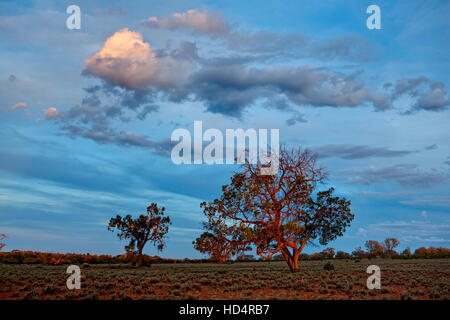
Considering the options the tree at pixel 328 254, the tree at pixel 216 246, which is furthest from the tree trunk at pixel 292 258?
the tree at pixel 328 254

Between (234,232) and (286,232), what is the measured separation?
178 inches

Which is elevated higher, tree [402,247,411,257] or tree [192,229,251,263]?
tree [192,229,251,263]

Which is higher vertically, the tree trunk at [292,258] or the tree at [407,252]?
the tree trunk at [292,258]

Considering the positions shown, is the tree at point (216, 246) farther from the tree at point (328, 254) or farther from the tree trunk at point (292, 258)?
the tree at point (328, 254)

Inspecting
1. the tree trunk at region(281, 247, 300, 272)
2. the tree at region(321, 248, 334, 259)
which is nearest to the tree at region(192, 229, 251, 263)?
the tree trunk at region(281, 247, 300, 272)

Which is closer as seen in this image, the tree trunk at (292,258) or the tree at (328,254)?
the tree trunk at (292,258)

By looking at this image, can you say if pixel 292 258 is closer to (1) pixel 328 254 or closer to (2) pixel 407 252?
(1) pixel 328 254

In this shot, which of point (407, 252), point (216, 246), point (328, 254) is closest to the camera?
point (216, 246)

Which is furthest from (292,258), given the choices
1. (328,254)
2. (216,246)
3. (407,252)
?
(407,252)

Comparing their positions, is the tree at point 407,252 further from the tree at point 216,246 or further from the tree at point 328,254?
the tree at point 216,246

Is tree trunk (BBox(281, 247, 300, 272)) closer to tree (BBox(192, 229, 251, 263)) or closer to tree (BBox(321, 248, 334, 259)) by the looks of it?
tree (BBox(192, 229, 251, 263))

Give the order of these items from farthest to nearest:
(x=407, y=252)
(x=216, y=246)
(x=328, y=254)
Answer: (x=407, y=252) < (x=328, y=254) < (x=216, y=246)
